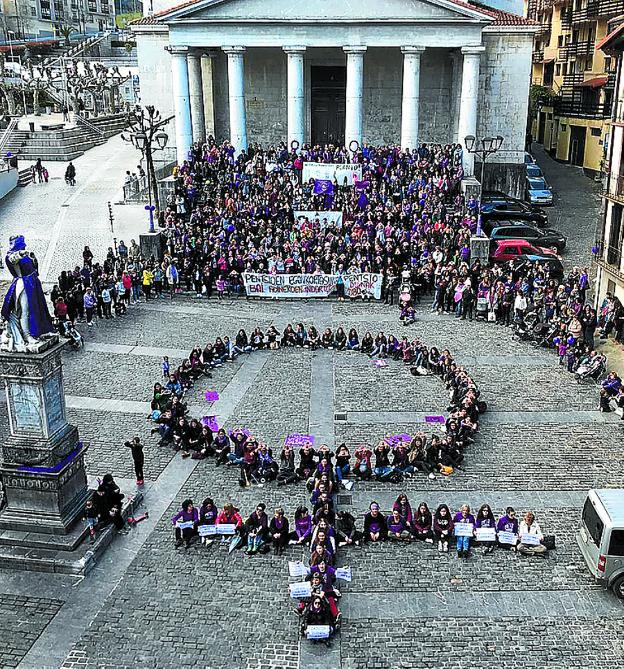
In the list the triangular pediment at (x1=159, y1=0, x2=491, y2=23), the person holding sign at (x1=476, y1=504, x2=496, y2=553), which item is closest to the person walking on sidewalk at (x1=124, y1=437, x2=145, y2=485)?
the person holding sign at (x1=476, y1=504, x2=496, y2=553)

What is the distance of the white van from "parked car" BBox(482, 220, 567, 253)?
2497cm

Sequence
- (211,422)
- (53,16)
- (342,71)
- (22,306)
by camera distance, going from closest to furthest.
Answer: (22,306), (211,422), (342,71), (53,16)

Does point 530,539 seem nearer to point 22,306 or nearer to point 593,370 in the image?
point 593,370

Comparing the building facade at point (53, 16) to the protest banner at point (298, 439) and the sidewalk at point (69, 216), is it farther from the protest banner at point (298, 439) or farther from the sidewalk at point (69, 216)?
the protest banner at point (298, 439)

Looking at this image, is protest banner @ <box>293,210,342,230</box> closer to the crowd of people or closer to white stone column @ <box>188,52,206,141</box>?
the crowd of people

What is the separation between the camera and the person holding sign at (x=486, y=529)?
16016mm

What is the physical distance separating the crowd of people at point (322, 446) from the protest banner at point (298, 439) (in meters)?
0.27

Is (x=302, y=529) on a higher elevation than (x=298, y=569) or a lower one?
higher

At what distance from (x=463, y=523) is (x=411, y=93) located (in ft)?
111

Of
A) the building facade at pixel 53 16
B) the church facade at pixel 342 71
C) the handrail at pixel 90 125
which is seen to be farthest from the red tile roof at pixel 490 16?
the building facade at pixel 53 16

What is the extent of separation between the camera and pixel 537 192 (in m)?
50.9

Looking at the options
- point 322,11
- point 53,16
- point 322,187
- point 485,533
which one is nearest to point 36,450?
point 485,533

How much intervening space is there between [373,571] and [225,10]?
37.0m

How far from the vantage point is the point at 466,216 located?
124 feet
